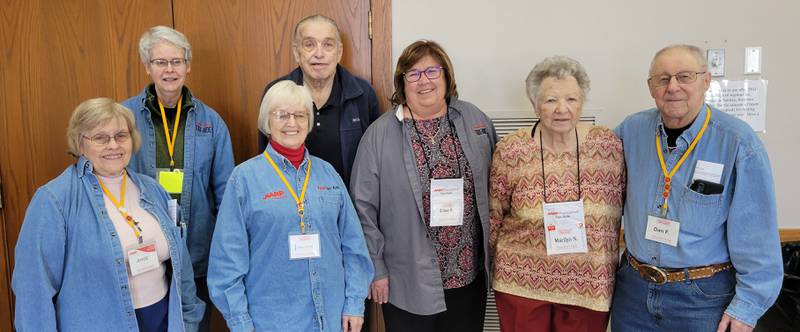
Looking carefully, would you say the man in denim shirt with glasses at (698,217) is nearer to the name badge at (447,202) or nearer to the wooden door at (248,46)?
the name badge at (447,202)

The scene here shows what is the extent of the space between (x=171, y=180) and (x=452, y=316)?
120 centimetres

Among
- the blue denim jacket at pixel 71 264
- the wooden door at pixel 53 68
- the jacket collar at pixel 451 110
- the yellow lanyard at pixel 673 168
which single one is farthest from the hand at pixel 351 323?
the wooden door at pixel 53 68

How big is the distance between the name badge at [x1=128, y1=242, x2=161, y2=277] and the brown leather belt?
1605 mm

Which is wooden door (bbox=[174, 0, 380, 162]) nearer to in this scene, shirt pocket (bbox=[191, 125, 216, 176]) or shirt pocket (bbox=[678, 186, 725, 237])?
shirt pocket (bbox=[191, 125, 216, 176])

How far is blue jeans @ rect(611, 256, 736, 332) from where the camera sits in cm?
158

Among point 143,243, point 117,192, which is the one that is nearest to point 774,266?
point 143,243

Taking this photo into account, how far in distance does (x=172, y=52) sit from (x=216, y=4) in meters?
0.66

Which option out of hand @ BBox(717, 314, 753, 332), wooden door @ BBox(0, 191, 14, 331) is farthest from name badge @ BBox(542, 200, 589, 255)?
wooden door @ BBox(0, 191, 14, 331)

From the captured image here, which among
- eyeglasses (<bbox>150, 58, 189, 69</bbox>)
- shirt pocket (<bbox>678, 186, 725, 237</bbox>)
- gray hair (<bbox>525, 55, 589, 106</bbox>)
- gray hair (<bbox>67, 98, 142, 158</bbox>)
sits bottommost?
shirt pocket (<bbox>678, 186, 725, 237</bbox>)

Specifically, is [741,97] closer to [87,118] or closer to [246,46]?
[246,46]

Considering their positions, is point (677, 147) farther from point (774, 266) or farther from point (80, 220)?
point (80, 220)

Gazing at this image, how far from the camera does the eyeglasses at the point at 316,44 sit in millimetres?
1981

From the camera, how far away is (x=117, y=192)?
59.7 inches

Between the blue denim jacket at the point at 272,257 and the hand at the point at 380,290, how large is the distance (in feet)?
0.83
